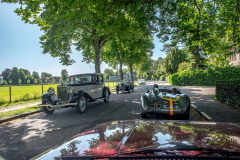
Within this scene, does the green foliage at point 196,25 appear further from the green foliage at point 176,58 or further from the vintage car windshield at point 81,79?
the green foliage at point 176,58

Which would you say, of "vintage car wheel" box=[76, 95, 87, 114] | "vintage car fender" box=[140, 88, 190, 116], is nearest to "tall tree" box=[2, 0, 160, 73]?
"vintage car wheel" box=[76, 95, 87, 114]

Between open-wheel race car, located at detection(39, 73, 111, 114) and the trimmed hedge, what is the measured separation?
77.9 feet

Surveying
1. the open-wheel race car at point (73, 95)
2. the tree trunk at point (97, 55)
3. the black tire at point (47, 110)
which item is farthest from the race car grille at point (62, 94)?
the tree trunk at point (97, 55)

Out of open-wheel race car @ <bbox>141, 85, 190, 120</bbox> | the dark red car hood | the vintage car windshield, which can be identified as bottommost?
open-wheel race car @ <bbox>141, 85, 190, 120</bbox>

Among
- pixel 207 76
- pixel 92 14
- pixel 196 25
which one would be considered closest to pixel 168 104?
pixel 92 14

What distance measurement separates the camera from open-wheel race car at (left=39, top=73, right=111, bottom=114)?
302 inches

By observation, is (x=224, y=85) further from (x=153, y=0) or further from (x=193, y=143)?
(x=193, y=143)

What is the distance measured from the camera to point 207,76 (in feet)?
92.7

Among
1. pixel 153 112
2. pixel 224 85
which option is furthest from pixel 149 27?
pixel 153 112

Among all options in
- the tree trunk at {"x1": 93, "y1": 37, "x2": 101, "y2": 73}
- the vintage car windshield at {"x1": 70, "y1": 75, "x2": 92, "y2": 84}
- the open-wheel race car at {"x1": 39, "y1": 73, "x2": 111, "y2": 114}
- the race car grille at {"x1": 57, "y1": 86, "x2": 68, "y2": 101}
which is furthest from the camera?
the tree trunk at {"x1": 93, "y1": 37, "x2": 101, "y2": 73}

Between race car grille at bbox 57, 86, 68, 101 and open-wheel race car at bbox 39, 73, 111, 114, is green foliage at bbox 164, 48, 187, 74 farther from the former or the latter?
race car grille at bbox 57, 86, 68, 101

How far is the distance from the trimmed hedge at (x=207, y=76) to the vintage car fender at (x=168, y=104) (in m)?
23.7

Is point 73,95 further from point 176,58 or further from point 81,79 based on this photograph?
point 176,58

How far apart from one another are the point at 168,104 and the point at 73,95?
441 cm
